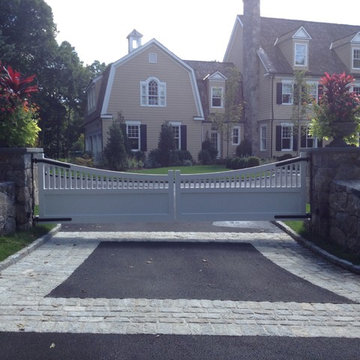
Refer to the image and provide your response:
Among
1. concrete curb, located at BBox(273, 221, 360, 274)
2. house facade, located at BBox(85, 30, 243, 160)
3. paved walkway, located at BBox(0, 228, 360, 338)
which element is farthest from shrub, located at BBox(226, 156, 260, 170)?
paved walkway, located at BBox(0, 228, 360, 338)

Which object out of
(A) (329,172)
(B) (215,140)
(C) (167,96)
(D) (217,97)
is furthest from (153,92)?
(A) (329,172)

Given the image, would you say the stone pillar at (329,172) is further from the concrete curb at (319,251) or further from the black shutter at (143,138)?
the black shutter at (143,138)

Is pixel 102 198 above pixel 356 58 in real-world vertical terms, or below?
below

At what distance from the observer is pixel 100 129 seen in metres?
27.1

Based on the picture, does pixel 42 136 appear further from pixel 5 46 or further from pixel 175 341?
pixel 175 341

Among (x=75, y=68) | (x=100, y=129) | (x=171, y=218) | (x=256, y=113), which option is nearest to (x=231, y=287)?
(x=171, y=218)

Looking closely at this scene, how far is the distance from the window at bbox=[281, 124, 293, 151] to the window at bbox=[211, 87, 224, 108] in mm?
4520

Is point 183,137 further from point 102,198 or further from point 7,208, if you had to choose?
point 7,208

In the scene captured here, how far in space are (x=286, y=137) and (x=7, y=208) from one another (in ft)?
76.3

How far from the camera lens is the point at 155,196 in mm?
7883

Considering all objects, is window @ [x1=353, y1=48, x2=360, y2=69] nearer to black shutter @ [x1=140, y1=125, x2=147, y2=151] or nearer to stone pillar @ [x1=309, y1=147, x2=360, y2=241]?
black shutter @ [x1=140, y1=125, x2=147, y2=151]

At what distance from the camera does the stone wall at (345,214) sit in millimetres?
6539

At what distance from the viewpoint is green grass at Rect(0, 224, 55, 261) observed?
255 inches

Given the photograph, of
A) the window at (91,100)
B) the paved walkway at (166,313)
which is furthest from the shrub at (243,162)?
the paved walkway at (166,313)
